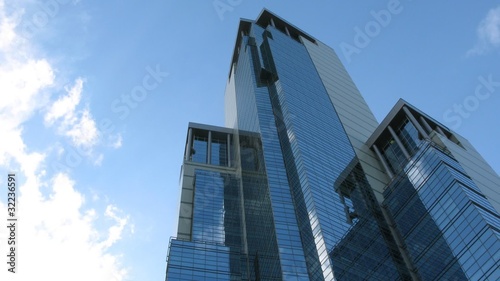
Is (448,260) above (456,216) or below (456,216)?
below

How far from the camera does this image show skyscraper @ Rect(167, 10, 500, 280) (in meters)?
59.7

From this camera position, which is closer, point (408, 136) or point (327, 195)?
point (327, 195)

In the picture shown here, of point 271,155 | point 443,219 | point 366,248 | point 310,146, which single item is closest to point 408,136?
point 310,146

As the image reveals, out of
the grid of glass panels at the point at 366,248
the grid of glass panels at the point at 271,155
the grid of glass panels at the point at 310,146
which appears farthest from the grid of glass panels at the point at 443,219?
the grid of glass panels at the point at 271,155

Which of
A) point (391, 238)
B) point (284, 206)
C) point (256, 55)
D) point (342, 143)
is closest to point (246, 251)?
point (284, 206)

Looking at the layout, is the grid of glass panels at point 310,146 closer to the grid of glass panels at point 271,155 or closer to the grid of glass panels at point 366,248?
the grid of glass panels at point 271,155

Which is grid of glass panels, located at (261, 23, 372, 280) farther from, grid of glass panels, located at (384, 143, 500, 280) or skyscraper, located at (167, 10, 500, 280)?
grid of glass panels, located at (384, 143, 500, 280)

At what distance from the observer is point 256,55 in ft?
366

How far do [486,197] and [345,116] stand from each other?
38.5m

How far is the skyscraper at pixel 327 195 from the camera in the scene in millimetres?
59656

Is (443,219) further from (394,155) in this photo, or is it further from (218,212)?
(218,212)

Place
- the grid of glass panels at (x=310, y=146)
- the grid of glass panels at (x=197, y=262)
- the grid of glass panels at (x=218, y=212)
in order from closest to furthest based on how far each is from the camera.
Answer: the grid of glass panels at (x=197, y=262) < the grid of glass panels at (x=310, y=146) < the grid of glass panels at (x=218, y=212)

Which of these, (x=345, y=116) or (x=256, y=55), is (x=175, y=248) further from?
(x=256, y=55)

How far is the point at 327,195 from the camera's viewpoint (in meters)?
69.1
